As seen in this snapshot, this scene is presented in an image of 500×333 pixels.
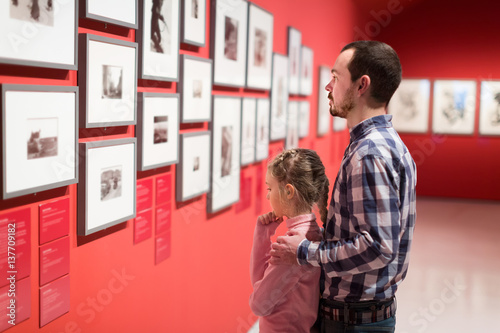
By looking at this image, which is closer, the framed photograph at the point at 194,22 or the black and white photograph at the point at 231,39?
the framed photograph at the point at 194,22

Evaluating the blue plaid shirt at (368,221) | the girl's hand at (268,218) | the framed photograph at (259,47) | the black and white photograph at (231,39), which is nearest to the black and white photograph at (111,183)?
the girl's hand at (268,218)

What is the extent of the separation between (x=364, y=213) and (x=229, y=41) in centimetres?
226

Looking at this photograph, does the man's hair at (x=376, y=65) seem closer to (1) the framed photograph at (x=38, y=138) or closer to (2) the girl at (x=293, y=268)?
(2) the girl at (x=293, y=268)

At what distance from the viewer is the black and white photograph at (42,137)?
1926 millimetres

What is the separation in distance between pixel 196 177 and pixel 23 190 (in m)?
A: 1.47

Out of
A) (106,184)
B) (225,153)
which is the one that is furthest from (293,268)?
(225,153)

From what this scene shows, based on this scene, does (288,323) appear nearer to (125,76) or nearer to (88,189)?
(88,189)

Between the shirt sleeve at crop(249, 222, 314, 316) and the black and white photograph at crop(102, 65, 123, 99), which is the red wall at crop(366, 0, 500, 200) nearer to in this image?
the black and white photograph at crop(102, 65, 123, 99)

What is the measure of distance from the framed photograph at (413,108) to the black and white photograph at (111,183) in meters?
9.70

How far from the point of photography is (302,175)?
1.98 metres

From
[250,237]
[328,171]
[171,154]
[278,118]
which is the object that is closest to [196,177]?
[171,154]

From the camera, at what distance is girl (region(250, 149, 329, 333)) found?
1.95 meters

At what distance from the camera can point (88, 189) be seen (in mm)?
2264

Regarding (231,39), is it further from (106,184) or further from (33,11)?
(33,11)
